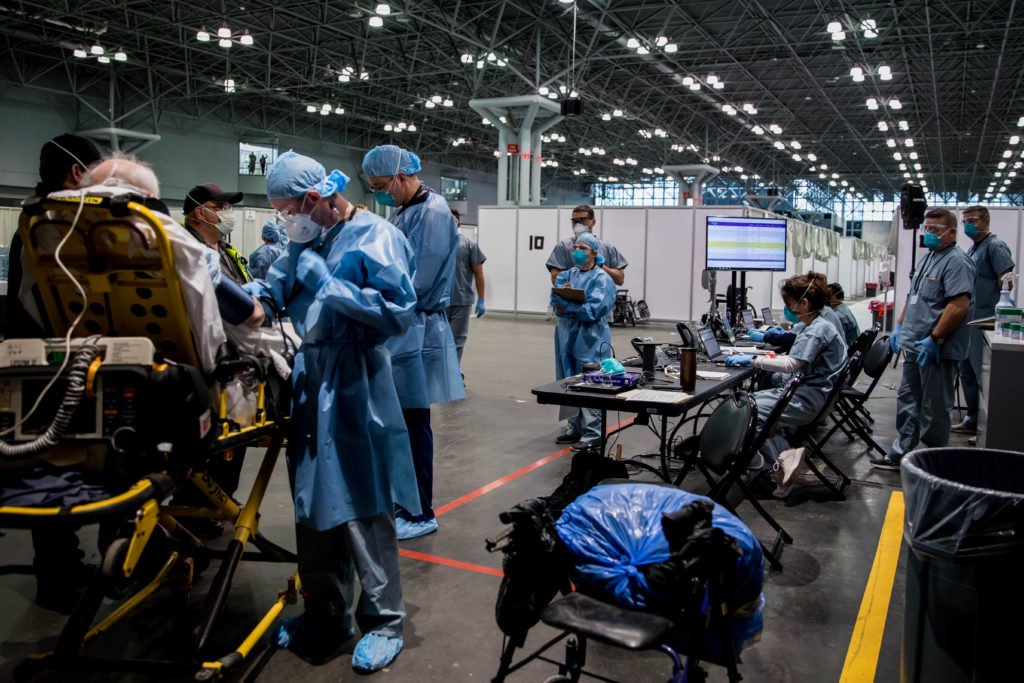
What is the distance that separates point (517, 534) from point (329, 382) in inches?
32.6

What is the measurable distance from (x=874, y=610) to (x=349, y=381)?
2.13 metres

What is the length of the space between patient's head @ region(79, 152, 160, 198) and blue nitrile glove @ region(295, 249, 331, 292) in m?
0.44

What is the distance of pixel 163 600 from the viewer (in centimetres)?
298

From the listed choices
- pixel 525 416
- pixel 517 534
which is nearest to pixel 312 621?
pixel 517 534

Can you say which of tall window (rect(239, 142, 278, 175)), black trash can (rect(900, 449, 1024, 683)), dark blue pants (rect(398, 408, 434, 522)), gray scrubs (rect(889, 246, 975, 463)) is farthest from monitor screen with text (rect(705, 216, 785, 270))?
tall window (rect(239, 142, 278, 175))

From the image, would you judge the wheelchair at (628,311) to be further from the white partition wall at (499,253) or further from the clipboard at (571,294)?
the clipboard at (571,294)

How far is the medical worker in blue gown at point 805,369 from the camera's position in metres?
4.32

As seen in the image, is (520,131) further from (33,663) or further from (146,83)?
(33,663)

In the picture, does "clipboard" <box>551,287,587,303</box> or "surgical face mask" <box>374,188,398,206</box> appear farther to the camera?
"clipboard" <box>551,287,587,303</box>

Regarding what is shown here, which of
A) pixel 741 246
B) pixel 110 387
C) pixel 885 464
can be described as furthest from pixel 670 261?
pixel 110 387

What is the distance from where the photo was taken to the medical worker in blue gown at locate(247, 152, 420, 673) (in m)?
2.40

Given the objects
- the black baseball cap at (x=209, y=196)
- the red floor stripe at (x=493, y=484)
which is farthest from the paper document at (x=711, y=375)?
the black baseball cap at (x=209, y=196)

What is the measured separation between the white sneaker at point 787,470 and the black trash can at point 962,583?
213 cm

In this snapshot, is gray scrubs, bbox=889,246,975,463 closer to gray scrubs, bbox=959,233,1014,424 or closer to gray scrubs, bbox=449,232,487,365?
gray scrubs, bbox=959,233,1014,424
